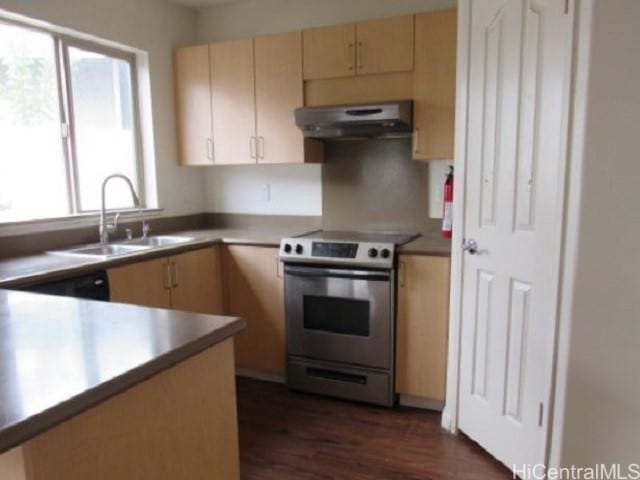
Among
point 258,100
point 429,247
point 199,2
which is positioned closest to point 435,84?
point 429,247

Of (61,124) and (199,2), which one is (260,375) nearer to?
(61,124)

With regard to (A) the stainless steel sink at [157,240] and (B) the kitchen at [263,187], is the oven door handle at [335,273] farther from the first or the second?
(A) the stainless steel sink at [157,240]

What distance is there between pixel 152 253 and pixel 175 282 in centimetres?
25

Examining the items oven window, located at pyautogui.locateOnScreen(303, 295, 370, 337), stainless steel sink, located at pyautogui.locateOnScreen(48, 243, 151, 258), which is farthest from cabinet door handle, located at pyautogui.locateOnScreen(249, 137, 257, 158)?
oven window, located at pyautogui.locateOnScreen(303, 295, 370, 337)

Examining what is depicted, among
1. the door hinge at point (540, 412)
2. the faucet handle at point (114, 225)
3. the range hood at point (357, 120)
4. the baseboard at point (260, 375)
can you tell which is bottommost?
the baseboard at point (260, 375)

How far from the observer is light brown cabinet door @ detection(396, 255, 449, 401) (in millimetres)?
2443

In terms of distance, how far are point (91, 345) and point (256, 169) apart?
2.63 m

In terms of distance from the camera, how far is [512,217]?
1893mm

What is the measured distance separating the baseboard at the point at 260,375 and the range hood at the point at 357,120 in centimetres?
155

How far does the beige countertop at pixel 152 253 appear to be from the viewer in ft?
6.29

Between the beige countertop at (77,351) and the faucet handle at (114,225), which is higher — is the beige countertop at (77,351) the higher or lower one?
the lower one

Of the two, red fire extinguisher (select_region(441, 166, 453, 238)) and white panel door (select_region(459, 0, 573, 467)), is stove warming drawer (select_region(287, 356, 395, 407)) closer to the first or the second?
white panel door (select_region(459, 0, 573, 467))

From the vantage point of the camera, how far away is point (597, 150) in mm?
1460

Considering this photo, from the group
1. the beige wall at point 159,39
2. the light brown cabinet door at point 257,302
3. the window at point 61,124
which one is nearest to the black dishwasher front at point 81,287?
the window at point 61,124
